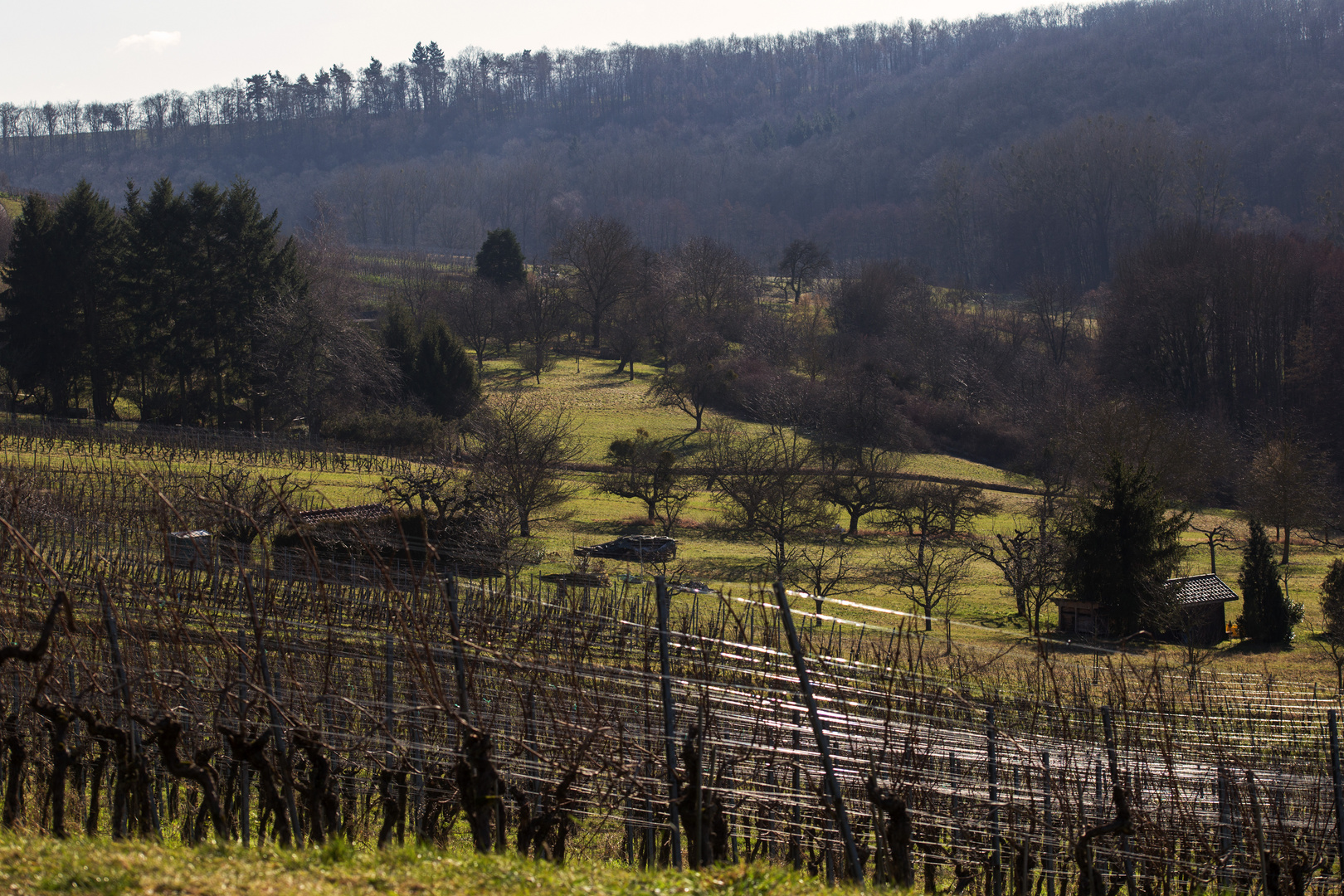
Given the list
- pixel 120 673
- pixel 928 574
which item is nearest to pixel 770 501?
pixel 928 574

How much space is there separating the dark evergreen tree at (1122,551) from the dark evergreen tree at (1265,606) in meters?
1.63

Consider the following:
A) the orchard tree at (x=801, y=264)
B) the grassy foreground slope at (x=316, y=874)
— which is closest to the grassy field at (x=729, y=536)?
the grassy foreground slope at (x=316, y=874)

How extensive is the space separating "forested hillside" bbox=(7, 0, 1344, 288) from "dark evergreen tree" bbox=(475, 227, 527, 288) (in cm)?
5154

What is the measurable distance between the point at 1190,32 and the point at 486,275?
115 m

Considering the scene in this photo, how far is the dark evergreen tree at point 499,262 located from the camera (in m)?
66.4

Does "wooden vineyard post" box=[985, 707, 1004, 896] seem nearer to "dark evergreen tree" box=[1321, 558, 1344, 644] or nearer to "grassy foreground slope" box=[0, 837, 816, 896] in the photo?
"grassy foreground slope" box=[0, 837, 816, 896]

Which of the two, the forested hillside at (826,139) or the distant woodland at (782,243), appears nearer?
the distant woodland at (782,243)

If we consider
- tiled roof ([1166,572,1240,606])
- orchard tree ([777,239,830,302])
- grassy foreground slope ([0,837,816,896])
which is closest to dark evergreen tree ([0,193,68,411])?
tiled roof ([1166,572,1240,606])

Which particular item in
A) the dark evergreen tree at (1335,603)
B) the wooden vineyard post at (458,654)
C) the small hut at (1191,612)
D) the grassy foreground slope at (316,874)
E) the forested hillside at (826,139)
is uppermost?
the forested hillside at (826,139)

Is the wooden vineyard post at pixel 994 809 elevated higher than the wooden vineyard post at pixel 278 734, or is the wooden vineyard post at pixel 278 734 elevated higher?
the wooden vineyard post at pixel 278 734

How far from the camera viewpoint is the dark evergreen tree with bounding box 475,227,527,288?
66.4 m

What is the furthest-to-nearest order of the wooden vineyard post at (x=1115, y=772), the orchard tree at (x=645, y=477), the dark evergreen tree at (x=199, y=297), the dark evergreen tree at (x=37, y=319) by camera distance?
the dark evergreen tree at (x=199, y=297) → the dark evergreen tree at (x=37, y=319) → the orchard tree at (x=645, y=477) → the wooden vineyard post at (x=1115, y=772)

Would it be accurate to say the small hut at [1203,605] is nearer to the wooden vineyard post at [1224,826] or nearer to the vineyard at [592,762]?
the vineyard at [592,762]

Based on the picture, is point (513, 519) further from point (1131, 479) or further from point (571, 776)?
point (571, 776)
